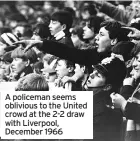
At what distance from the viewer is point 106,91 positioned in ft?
14.2

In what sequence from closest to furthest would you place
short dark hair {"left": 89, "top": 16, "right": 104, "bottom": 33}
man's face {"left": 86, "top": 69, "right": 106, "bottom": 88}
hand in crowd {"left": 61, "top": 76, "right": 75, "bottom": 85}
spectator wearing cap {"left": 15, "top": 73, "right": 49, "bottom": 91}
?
spectator wearing cap {"left": 15, "top": 73, "right": 49, "bottom": 91} → man's face {"left": 86, "top": 69, "right": 106, "bottom": 88} → hand in crowd {"left": 61, "top": 76, "right": 75, "bottom": 85} → short dark hair {"left": 89, "top": 16, "right": 104, "bottom": 33}

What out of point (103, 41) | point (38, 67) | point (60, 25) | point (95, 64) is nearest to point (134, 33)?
point (103, 41)

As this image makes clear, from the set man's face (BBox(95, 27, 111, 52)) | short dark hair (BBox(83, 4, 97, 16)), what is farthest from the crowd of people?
short dark hair (BBox(83, 4, 97, 16))

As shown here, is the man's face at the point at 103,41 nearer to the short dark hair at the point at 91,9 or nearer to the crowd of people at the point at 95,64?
the crowd of people at the point at 95,64

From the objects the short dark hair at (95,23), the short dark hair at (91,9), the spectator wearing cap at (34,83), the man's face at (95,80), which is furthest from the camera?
the short dark hair at (91,9)

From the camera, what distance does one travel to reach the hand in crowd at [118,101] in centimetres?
426

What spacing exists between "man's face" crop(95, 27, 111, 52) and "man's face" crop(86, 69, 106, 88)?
0.22m

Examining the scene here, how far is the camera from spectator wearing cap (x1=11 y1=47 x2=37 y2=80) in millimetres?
4938

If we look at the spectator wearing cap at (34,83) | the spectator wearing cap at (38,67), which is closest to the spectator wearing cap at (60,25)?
the spectator wearing cap at (38,67)

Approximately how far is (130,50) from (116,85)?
1.11ft

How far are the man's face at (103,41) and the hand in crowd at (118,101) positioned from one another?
0.44 metres

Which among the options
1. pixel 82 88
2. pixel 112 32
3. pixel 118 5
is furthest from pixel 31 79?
pixel 118 5

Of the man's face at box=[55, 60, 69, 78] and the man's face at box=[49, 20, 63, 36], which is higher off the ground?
the man's face at box=[49, 20, 63, 36]

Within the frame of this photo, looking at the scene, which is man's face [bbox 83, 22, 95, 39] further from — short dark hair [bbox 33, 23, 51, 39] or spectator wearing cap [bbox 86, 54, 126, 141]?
spectator wearing cap [bbox 86, 54, 126, 141]
